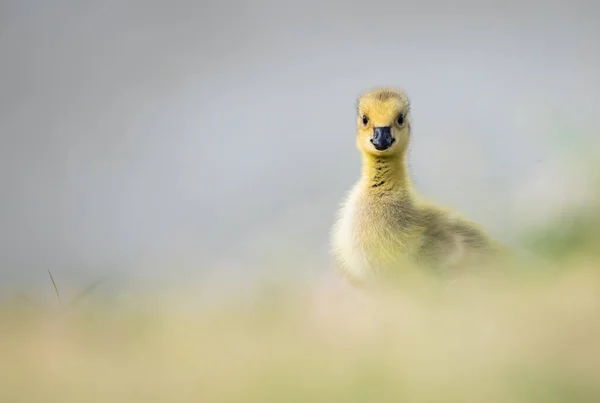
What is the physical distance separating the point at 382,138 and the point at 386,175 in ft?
0.45

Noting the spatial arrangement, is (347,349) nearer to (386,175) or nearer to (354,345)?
(354,345)

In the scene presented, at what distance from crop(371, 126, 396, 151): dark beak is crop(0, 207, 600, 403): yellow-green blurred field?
Answer: 0.73 metres

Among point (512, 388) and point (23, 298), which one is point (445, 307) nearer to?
point (512, 388)

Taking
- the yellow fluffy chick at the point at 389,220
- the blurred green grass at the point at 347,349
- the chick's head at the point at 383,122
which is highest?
the chick's head at the point at 383,122

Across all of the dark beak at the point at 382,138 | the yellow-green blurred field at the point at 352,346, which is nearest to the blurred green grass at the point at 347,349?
the yellow-green blurred field at the point at 352,346

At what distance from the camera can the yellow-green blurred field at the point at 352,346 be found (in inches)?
35.9

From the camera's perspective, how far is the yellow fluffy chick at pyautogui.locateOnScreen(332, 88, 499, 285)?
1773mm

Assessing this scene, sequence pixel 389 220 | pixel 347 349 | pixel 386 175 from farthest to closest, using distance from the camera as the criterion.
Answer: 1. pixel 386 175
2. pixel 389 220
3. pixel 347 349

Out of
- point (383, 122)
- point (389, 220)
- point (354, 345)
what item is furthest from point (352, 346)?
point (383, 122)

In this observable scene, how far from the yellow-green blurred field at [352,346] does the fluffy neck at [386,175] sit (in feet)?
2.62

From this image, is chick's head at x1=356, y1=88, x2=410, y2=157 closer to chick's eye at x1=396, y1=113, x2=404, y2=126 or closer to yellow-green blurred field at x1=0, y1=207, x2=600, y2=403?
chick's eye at x1=396, y1=113, x2=404, y2=126

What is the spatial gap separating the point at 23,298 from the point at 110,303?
0.74 feet

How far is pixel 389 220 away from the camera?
1.89 meters

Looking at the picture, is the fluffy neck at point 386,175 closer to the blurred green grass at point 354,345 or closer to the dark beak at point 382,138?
the dark beak at point 382,138
